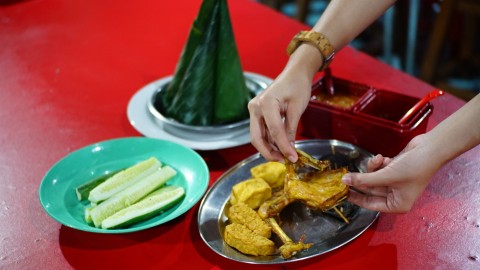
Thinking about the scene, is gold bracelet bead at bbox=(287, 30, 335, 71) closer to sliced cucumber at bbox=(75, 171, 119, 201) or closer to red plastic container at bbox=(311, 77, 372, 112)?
red plastic container at bbox=(311, 77, 372, 112)

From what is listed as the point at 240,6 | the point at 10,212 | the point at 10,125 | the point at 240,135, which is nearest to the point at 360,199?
the point at 240,135

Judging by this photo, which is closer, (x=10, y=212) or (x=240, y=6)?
(x=10, y=212)

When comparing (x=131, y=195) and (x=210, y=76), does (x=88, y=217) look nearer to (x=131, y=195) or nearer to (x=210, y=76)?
(x=131, y=195)

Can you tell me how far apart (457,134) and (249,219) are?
1.55 ft

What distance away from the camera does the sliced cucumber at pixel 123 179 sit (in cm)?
127

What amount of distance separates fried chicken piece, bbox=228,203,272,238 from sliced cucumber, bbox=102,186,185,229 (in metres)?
0.15

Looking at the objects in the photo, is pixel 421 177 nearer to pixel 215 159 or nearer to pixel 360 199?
pixel 360 199

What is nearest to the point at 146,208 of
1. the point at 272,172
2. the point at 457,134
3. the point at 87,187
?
the point at 87,187

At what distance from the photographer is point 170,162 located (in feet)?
4.63

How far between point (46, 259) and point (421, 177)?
824 millimetres

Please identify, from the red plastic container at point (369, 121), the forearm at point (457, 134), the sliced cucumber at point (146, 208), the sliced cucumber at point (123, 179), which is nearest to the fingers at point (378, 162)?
the forearm at point (457, 134)

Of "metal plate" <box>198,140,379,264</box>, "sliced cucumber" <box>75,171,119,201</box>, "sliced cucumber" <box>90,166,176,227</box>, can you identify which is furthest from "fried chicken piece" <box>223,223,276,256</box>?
"sliced cucumber" <box>75,171,119,201</box>

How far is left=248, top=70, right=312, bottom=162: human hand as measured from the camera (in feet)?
3.90

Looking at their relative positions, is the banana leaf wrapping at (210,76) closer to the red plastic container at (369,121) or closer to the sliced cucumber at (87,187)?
the red plastic container at (369,121)
